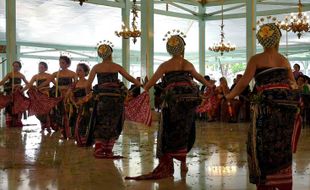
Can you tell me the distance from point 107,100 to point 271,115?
2.72 meters

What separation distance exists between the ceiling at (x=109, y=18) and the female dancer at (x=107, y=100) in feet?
33.6

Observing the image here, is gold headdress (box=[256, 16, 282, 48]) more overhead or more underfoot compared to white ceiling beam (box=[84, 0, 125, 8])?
more underfoot

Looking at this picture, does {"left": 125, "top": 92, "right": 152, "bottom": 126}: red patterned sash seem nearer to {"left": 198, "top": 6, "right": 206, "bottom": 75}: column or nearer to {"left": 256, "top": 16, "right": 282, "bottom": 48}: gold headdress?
{"left": 256, "top": 16, "right": 282, "bottom": 48}: gold headdress

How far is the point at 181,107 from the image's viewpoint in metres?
4.71

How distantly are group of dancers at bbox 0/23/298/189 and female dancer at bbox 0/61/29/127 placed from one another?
160 centimetres

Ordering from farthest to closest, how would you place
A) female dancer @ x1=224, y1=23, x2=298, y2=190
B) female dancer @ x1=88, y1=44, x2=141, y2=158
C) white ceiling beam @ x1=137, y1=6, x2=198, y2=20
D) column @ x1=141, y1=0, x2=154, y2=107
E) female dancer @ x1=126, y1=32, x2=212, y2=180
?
white ceiling beam @ x1=137, y1=6, x2=198, y2=20 < column @ x1=141, y1=0, x2=154, y2=107 < female dancer @ x1=88, y1=44, x2=141, y2=158 < female dancer @ x1=126, y1=32, x2=212, y2=180 < female dancer @ x1=224, y1=23, x2=298, y2=190

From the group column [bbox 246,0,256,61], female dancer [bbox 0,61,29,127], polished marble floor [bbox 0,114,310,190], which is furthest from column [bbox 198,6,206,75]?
polished marble floor [bbox 0,114,310,190]

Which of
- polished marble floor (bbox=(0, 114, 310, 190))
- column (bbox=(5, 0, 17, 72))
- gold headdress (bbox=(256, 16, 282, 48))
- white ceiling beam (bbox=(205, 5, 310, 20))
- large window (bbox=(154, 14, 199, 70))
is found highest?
white ceiling beam (bbox=(205, 5, 310, 20))

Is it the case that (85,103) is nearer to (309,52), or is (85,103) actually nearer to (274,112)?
(274,112)

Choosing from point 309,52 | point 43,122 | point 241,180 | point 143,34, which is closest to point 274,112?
point 241,180

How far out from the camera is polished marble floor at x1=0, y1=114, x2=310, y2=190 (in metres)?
4.31

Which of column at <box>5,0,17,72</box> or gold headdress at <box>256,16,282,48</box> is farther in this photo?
column at <box>5,0,17,72</box>

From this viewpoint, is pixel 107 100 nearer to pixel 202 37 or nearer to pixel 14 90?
pixel 14 90

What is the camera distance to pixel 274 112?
353 cm
